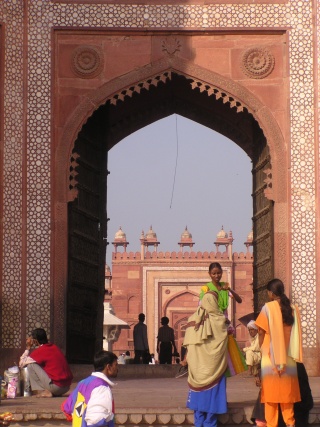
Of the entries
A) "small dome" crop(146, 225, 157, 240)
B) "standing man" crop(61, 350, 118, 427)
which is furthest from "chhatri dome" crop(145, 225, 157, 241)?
"standing man" crop(61, 350, 118, 427)

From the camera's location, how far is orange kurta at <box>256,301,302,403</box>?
6.54 m

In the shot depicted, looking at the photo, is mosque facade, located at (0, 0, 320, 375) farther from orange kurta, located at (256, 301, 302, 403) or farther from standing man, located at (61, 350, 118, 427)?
standing man, located at (61, 350, 118, 427)

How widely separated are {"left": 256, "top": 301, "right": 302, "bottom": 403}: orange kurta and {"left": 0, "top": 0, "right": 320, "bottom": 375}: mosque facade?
4.40 metres

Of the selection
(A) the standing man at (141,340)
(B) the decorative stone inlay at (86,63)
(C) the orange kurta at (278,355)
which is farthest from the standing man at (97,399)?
(A) the standing man at (141,340)

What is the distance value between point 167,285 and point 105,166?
20.8 m

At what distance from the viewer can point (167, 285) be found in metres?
33.5

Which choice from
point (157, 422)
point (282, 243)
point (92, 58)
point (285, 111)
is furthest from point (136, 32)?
point (157, 422)

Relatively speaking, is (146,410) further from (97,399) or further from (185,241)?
(185,241)

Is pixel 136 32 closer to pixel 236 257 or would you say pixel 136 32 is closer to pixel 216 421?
pixel 216 421

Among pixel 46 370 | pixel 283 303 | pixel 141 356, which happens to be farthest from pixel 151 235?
pixel 283 303

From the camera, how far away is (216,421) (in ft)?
23.6

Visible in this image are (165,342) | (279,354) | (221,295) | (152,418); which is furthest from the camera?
(165,342)

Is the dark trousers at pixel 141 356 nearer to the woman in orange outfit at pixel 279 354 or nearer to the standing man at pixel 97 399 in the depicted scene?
the woman in orange outfit at pixel 279 354

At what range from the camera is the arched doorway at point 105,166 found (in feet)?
37.7
